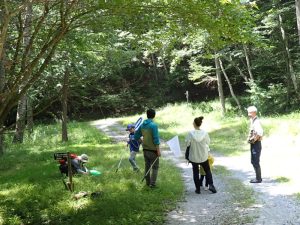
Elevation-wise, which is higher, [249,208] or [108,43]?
[108,43]

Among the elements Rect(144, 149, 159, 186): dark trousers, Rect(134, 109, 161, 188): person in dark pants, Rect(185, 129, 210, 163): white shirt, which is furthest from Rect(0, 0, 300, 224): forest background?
Rect(185, 129, 210, 163): white shirt

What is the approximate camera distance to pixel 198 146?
8508 mm

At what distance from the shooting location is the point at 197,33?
7234 millimetres

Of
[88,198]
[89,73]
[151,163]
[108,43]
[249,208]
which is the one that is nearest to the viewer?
[249,208]

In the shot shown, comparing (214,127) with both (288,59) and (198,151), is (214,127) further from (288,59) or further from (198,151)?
(198,151)

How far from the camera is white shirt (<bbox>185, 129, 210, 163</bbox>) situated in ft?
27.8

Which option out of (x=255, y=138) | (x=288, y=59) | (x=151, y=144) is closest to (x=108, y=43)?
(x=151, y=144)

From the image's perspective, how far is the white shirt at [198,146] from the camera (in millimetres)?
8477

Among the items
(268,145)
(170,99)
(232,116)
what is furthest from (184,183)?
(170,99)

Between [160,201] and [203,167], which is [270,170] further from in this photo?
[160,201]

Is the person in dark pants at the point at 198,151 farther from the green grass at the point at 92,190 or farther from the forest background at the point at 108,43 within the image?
the forest background at the point at 108,43

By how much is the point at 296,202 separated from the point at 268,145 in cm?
774

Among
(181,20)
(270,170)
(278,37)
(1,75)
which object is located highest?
(278,37)

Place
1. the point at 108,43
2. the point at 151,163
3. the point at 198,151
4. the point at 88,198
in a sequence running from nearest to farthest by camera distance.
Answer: the point at 88,198 → the point at 198,151 → the point at 151,163 → the point at 108,43
